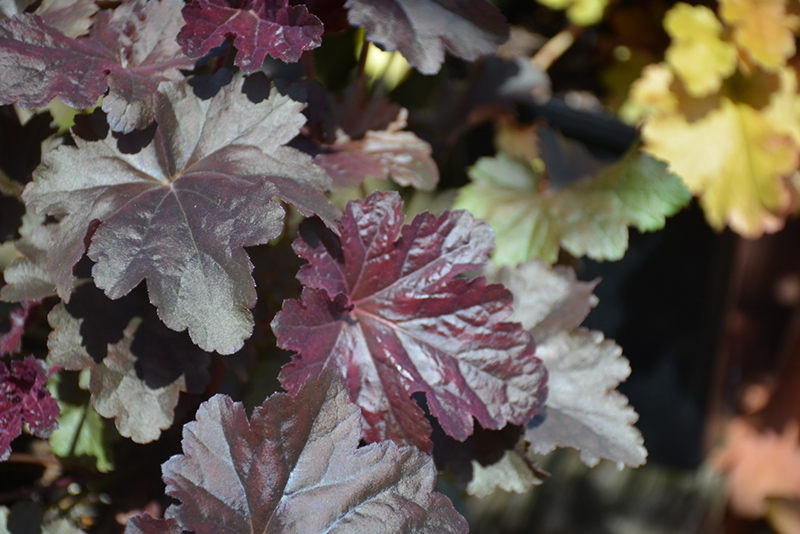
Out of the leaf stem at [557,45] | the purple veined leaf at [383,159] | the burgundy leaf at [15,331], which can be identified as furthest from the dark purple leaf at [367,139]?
the leaf stem at [557,45]

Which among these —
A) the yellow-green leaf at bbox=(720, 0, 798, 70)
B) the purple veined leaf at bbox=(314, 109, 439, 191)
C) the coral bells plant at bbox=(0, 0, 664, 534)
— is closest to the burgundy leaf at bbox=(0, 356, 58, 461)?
the coral bells plant at bbox=(0, 0, 664, 534)

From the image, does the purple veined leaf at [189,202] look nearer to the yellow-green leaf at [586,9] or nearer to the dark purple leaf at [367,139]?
the dark purple leaf at [367,139]

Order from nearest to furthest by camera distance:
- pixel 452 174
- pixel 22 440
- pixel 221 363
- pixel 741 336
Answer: pixel 221 363, pixel 22 440, pixel 452 174, pixel 741 336

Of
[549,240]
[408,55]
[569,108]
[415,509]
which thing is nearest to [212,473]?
[415,509]

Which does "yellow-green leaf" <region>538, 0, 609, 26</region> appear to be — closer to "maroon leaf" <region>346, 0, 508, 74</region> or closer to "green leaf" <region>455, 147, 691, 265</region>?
"green leaf" <region>455, 147, 691, 265</region>

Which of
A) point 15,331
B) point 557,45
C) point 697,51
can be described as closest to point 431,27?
point 15,331

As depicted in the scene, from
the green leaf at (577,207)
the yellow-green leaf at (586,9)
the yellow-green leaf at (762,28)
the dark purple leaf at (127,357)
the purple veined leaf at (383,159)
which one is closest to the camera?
the dark purple leaf at (127,357)

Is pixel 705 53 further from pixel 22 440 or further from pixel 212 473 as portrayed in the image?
pixel 22 440
